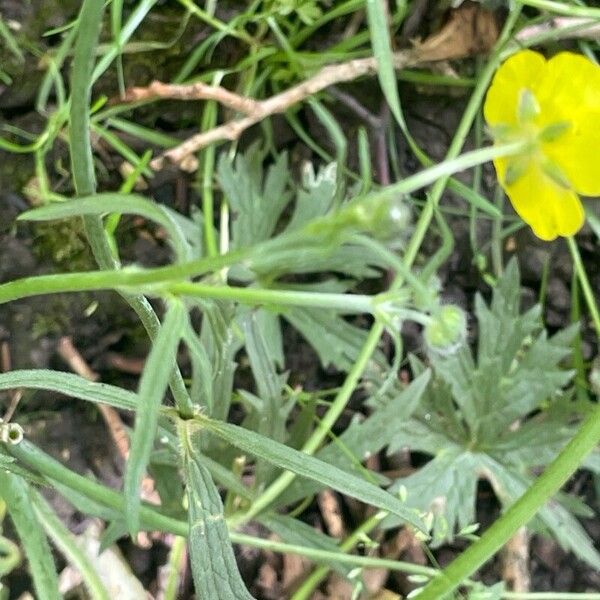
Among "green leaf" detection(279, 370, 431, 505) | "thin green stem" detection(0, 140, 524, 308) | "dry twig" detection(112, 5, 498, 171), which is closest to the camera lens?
"thin green stem" detection(0, 140, 524, 308)

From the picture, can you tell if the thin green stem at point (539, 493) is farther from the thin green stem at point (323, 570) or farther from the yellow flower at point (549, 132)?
the thin green stem at point (323, 570)

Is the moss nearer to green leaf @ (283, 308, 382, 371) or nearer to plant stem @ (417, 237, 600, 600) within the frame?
green leaf @ (283, 308, 382, 371)

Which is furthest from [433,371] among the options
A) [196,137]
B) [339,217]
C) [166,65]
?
[339,217]

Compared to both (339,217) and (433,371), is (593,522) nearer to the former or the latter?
(433,371)

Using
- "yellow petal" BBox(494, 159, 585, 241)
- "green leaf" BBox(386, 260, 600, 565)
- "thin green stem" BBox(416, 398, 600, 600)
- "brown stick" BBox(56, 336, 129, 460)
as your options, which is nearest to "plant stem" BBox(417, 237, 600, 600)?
"thin green stem" BBox(416, 398, 600, 600)

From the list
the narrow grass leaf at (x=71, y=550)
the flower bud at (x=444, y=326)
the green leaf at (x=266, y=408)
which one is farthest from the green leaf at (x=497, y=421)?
the flower bud at (x=444, y=326)

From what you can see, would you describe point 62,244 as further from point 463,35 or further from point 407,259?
point 463,35
